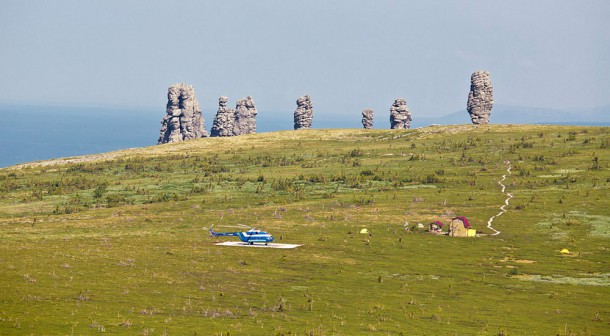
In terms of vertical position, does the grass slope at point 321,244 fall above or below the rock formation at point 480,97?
below

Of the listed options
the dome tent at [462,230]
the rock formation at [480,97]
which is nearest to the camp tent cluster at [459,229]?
the dome tent at [462,230]

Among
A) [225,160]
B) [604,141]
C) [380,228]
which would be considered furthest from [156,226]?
[604,141]

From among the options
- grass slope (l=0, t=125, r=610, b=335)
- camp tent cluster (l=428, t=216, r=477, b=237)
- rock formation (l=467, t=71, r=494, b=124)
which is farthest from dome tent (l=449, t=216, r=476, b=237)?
rock formation (l=467, t=71, r=494, b=124)

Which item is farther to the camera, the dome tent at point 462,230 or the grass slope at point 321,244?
the dome tent at point 462,230

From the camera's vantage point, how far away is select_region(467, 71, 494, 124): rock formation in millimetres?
185125

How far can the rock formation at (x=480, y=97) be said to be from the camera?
607 feet

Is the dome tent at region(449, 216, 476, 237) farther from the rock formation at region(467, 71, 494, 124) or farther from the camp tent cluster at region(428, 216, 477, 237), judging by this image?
the rock formation at region(467, 71, 494, 124)

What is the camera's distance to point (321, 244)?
71.7 metres

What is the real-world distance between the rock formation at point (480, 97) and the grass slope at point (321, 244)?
31.3 m

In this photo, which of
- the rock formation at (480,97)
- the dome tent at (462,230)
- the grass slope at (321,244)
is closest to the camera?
the grass slope at (321,244)

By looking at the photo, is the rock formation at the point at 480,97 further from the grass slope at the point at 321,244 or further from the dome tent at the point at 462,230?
the dome tent at the point at 462,230

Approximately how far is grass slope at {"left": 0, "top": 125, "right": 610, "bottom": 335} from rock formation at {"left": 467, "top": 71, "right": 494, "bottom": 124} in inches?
1233

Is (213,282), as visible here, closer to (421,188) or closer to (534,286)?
(534,286)

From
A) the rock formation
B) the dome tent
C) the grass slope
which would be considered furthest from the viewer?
the rock formation
